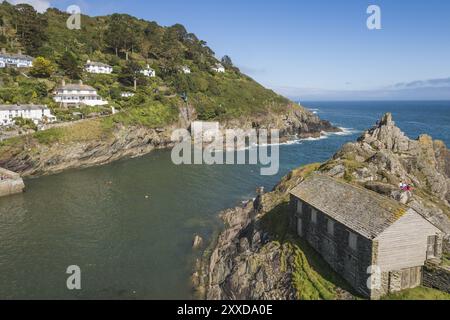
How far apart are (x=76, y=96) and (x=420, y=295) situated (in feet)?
286

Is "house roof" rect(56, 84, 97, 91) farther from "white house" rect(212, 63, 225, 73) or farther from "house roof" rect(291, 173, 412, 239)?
"white house" rect(212, 63, 225, 73)

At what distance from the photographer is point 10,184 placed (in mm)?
53688

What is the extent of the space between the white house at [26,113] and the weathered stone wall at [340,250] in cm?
6693

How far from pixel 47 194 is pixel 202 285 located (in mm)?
35922

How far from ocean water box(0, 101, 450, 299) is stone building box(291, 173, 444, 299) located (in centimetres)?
1380

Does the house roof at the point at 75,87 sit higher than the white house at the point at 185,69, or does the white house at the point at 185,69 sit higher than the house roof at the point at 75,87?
the white house at the point at 185,69

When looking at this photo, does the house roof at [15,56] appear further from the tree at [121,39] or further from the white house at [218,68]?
the white house at [218,68]

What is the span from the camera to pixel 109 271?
32469 millimetres

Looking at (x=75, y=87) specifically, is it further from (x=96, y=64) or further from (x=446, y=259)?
(x=446, y=259)

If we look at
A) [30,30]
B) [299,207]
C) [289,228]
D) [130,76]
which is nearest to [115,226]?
[289,228]

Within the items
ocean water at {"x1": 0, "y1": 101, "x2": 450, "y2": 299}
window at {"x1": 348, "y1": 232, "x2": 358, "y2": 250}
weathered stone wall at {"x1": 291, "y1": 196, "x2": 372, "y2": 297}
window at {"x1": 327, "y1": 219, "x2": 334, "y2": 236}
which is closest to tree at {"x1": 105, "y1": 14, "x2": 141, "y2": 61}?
ocean water at {"x1": 0, "y1": 101, "x2": 450, "y2": 299}

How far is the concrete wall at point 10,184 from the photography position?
2091 inches

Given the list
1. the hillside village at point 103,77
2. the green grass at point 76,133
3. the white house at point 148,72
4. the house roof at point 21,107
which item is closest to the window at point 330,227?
the green grass at point 76,133
